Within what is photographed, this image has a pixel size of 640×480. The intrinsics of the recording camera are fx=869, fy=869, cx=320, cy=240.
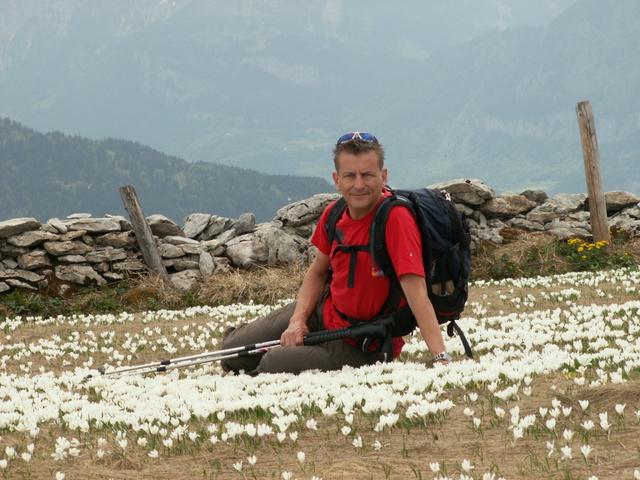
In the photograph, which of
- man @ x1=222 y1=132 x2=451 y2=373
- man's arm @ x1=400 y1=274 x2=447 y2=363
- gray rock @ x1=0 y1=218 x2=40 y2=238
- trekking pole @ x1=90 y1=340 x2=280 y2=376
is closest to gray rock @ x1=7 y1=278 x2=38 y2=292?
gray rock @ x1=0 y1=218 x2=40 y2=238

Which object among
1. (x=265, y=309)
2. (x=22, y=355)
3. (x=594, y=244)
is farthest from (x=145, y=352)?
(x=594, y=244)

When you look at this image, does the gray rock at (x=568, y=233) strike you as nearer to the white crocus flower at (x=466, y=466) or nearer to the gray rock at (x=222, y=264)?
the gray rock at (x=222, y=264)

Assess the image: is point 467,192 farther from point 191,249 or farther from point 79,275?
point 79,275

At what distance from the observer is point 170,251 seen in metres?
26.5

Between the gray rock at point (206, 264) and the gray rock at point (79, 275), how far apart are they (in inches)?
113

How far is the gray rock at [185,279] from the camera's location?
25098 mm

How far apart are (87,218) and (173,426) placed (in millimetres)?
20048

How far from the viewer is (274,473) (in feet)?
20.4

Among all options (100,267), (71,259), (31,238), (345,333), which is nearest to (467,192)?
(100,267)

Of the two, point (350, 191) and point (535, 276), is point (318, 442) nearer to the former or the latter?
point (350, 191)

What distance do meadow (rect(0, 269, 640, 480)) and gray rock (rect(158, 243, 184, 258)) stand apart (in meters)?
13.6

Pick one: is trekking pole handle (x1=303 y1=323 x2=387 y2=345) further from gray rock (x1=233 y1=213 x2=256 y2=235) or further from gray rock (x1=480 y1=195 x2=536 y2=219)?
gray rock (x1=480 y1=195 x2=536 y2=219)

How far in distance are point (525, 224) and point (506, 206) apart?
0.93 metres

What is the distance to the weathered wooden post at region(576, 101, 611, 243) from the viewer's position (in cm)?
2748
